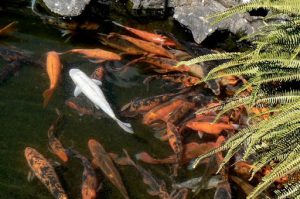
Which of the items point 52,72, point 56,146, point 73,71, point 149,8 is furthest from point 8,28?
point 56,146

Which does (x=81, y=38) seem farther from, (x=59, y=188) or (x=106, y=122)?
(x=59, y=188)

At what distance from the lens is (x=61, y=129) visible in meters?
5.29

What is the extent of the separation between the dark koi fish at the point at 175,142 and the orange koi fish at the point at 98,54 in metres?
1.40

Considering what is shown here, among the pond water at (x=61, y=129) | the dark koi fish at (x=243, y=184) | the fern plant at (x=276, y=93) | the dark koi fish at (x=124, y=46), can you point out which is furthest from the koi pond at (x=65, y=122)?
the fern plant at (x=276, y=93)

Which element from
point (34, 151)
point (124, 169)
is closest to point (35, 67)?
point (34, 151)

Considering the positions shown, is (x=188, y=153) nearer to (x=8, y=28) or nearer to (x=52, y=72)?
(x=52, y=72)

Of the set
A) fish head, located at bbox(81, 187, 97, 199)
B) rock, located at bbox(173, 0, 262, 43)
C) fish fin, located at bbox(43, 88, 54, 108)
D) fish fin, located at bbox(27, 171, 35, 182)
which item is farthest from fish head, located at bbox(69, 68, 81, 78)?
rock, located at bbox(173, 0, 262, 43)

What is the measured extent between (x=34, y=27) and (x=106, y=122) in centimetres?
215

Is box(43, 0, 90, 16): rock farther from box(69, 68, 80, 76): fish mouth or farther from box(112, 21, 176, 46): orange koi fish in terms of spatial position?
box(69, 68, 80, 76): fish mouth

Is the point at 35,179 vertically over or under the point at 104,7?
under

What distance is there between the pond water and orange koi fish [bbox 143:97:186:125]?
4.3 inches

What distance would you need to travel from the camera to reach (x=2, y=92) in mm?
5641

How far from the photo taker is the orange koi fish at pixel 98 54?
6.22 metres

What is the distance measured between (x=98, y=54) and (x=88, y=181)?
6.93 ft
